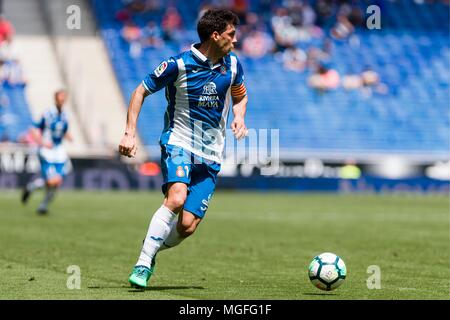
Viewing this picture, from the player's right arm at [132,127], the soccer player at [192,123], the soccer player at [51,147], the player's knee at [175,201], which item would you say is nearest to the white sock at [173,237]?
the soccer player at [192,123]

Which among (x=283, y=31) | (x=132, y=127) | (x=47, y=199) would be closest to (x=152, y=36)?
(x=283, y=31)

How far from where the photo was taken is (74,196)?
30.3 metres

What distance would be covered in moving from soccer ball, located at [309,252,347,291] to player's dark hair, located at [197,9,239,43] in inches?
Answer: 91.7

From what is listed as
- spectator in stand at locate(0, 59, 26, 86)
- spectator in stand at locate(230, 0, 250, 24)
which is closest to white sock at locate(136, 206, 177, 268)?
spectator in stand at locate(0, 59, 26, 86)

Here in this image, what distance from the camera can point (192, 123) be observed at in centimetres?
980

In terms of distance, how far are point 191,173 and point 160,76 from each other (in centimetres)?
95

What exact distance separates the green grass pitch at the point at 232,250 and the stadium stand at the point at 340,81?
1114cm

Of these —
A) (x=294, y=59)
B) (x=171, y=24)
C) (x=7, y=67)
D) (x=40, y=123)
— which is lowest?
(x=40, y=123)

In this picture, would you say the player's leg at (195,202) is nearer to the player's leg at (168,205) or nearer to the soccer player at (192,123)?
the soccer player at (192,123)

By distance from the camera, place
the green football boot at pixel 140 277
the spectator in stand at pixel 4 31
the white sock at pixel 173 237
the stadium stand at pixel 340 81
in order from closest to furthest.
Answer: the green football boot at pixel 140 277, the white sock at pixel 173 237, the spectator in stand at pixel 4 31, the stadium stand at pixel 340 81

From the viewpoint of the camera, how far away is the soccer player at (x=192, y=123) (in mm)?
9523

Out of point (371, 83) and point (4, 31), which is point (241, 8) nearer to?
point (371, 83)

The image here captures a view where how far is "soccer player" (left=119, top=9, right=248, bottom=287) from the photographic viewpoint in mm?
9523

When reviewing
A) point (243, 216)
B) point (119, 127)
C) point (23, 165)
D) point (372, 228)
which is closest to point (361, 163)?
point (119, 127)
